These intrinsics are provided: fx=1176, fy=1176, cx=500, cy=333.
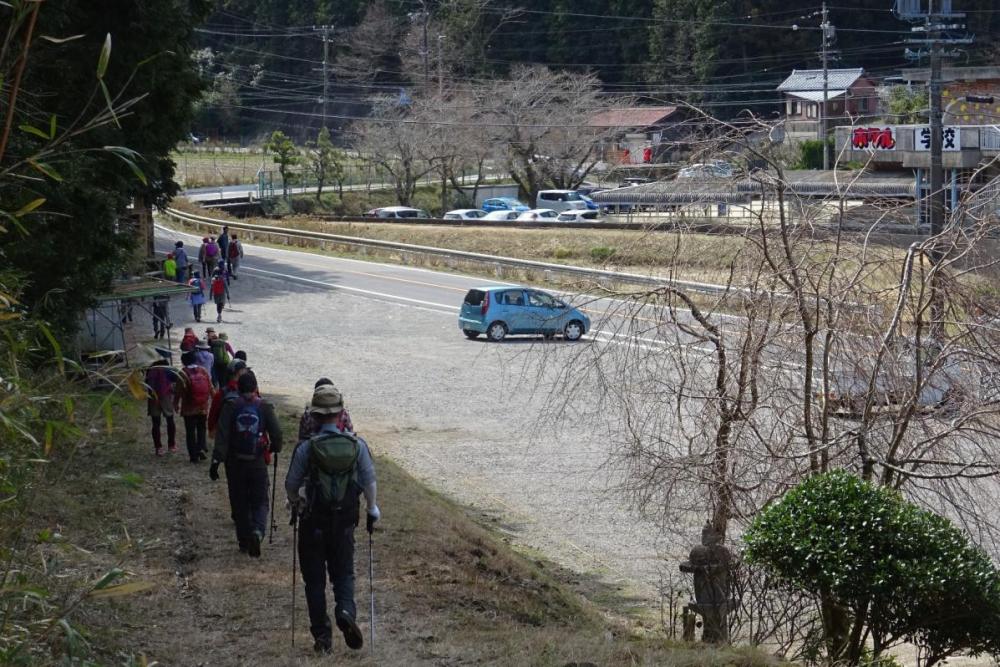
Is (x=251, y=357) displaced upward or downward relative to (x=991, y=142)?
downward

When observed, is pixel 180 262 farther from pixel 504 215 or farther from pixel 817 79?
pixel 817 79

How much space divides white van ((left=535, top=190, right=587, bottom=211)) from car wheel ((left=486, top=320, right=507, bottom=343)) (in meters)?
32.2

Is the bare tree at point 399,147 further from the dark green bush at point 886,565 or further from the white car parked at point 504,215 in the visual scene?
the dark green bush at point 886,565

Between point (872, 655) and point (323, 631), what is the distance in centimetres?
377

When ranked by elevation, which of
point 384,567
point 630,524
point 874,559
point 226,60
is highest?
point 226,60

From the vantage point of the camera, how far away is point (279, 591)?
361 inches

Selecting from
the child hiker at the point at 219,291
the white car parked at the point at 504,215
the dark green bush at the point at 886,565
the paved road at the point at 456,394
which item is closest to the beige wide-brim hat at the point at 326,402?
the paved road at the point at 456,394

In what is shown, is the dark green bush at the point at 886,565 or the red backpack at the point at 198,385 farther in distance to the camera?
the red backpack at the point at 198,385

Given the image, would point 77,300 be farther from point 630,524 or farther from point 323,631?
point 323,631

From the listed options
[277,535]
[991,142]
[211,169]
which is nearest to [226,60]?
[211,169]

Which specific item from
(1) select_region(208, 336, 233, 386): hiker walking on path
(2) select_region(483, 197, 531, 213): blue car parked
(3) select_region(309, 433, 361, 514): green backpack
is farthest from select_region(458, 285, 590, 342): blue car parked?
(2) select_region(483, 197, 531, 213): blue car parked

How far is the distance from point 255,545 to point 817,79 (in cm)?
5911

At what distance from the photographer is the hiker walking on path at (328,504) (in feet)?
23.8

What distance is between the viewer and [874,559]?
7668 mm
